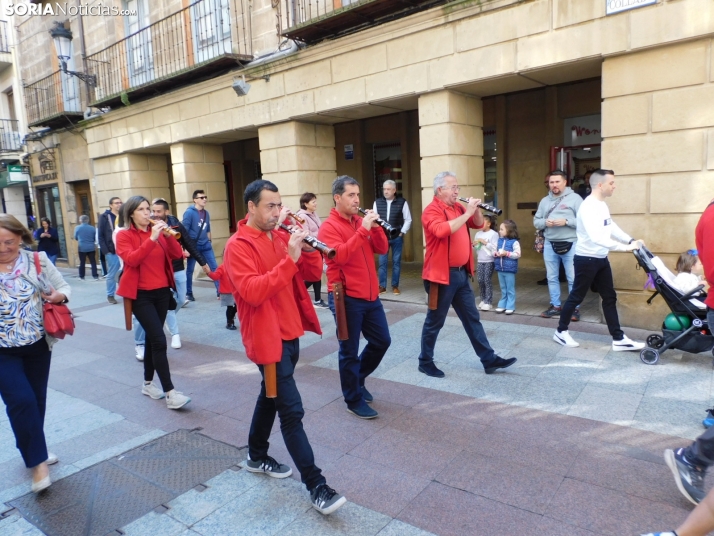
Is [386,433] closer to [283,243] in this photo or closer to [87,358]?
[283,243]

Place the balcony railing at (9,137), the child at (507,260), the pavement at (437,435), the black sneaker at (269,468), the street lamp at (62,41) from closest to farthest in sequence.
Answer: the pavement at (437,435) < the black sneaker at (269,468) < the child at (507,260) < the street lamp at (62,41) < the balcony railing at (9,137)

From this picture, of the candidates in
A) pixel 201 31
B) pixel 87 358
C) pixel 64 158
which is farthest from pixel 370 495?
pixel 64 158

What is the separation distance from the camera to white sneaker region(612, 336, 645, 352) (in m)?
5.36

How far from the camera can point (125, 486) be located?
135 inches

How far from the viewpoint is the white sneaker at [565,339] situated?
224 inches

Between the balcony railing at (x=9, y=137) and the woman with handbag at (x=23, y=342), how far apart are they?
19.2 meters

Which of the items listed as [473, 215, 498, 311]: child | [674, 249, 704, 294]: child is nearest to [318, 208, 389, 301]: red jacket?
[674, 249, 704, 294]: child

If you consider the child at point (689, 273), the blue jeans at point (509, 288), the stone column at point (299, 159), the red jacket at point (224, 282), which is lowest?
the blue jeans at point (509, 288)

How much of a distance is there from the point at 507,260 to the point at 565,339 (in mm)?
1617

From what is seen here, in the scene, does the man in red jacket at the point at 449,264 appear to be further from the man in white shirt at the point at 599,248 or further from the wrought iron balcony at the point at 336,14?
the wrought iron balcony at the point at 336,14

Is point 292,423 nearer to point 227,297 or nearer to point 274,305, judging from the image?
point 274,305

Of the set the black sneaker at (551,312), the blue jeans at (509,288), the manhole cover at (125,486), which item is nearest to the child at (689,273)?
the black sneaker at (551,312)

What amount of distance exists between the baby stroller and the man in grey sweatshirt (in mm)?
1610

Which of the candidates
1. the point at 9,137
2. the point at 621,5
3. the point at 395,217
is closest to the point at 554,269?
the point at 395,217
